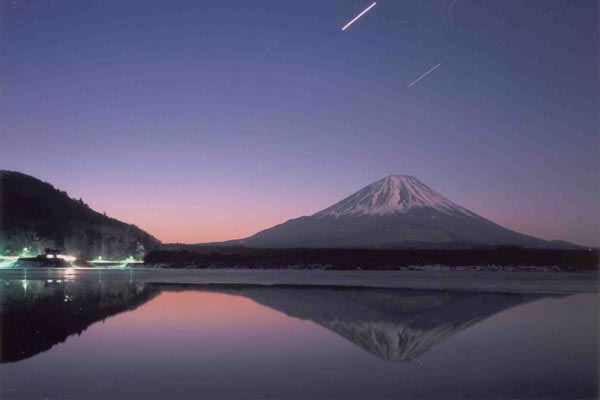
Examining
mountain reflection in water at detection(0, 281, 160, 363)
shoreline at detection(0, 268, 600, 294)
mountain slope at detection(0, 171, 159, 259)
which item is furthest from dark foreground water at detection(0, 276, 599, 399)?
mountain slope at detection(0, 171, 159, 259)

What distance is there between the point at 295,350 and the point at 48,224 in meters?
115

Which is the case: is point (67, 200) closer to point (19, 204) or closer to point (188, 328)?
point (19, 204)

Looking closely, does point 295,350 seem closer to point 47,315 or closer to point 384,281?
point 47,315

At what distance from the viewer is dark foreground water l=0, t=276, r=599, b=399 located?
857 centimetres

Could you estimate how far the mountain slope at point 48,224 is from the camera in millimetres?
103625

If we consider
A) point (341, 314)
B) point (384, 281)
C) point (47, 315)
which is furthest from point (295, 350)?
point (384, 281)

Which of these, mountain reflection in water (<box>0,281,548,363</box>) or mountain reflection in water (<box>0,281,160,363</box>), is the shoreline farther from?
mountain reflection in water (<box>0,281,160,363</box>)

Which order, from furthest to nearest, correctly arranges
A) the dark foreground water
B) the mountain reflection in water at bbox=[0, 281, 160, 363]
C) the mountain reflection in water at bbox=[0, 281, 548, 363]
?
1. the mountain reflection in water at bbox=[0, 281, 548, 363]
2. the mountain reflection in water at bbox=[0, 281, 160, 363]
3. the dark foreground water

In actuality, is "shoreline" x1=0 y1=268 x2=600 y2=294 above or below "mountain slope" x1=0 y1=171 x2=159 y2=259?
below

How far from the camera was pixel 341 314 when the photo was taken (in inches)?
712

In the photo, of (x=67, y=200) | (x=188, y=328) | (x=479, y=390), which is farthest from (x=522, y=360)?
(x=67, y=200)

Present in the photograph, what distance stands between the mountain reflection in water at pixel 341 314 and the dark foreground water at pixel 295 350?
0.18 feet

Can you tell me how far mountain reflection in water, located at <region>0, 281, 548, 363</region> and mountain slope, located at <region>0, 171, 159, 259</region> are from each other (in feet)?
281

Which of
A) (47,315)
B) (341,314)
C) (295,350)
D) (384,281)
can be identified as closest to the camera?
(295,350)
